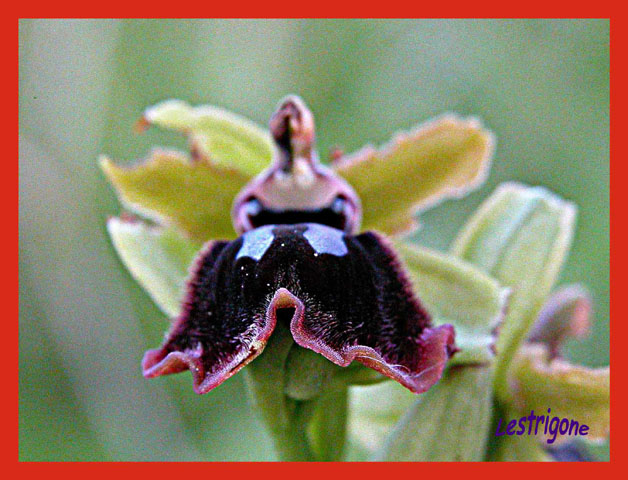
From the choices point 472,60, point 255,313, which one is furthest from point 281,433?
point 472,60

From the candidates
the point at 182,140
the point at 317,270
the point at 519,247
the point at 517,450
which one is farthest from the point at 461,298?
the point at 182,140

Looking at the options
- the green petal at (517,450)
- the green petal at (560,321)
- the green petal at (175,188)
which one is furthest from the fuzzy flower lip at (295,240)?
the green petal at (560,321)

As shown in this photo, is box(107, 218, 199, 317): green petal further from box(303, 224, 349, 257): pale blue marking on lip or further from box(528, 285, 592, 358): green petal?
box(528, 285, 592, 358): green petal

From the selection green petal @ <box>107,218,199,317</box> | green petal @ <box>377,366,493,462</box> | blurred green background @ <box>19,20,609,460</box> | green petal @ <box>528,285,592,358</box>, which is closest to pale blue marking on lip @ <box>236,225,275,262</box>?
green petal @ <box>107,218,199,317</box>

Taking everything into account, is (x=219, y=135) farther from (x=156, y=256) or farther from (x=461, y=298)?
(x=461, y=298)

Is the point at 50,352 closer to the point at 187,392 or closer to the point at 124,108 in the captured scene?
the point at 187,392
